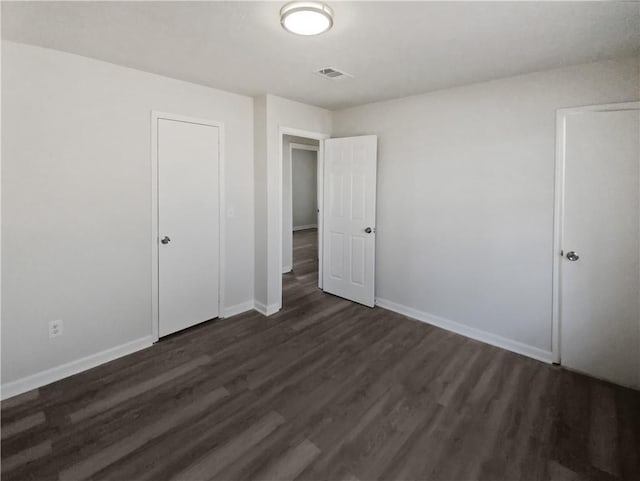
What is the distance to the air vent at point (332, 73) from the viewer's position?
2.78 metres

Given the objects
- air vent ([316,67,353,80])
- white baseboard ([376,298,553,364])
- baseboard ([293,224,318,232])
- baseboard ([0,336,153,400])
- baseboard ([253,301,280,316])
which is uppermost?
air vent ([316,67,353,80])

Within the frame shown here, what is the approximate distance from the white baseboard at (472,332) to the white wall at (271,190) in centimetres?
134

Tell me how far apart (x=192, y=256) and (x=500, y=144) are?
3.08 metres

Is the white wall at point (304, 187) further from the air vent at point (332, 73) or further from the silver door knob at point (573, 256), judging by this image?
the silver door knob at point (573, 256)

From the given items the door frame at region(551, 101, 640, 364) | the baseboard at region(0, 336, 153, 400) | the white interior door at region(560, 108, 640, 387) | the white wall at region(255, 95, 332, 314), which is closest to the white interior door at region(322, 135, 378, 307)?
the white wall at region(255, 95, 332, 314)

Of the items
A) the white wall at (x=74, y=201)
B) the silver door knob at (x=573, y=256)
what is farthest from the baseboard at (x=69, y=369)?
the silver door knob at (x=573, y=256)

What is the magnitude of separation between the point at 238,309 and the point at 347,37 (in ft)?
9.51

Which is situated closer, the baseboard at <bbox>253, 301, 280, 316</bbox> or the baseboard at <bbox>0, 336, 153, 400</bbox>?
the baseboard at <bbox>0, 336, 153, 400</bbox>

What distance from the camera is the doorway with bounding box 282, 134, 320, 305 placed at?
5.51 metres

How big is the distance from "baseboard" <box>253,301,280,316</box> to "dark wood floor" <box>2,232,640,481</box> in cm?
63

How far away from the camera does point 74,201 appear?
255 cm

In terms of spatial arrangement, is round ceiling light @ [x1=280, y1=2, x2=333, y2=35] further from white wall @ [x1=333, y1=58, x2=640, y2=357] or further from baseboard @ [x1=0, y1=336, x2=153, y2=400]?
baseboard @ [x1=0, y1=336, x2=153, y2=400]

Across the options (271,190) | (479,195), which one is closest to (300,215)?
(271,190)

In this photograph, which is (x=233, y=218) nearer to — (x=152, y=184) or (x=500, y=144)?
(x=152, y=184)
